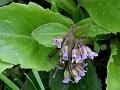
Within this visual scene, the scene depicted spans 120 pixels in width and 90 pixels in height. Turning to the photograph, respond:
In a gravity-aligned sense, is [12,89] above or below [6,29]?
below

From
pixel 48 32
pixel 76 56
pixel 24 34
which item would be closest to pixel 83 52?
pixel 76 56

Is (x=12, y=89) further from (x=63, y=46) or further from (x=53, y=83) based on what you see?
(x=63, y=46)

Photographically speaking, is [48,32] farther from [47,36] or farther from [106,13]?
[106,13]

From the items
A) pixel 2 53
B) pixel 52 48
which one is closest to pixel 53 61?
pixel 52 48

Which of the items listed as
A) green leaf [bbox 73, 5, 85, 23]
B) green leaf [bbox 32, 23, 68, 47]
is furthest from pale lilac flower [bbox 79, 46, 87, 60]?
green leaf [bbox 73, 5, 85, 23]

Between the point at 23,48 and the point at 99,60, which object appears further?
the point at 99,60

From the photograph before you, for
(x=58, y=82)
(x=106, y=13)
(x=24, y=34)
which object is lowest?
(x=58, y=82)

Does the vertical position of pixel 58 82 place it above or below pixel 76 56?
below
